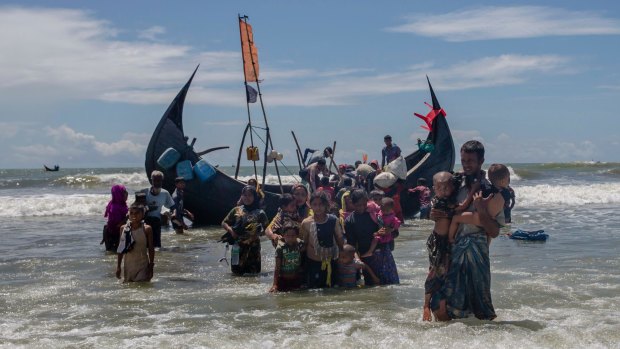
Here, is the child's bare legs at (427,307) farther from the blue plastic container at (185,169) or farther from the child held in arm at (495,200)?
the blue plastic container at (185,169)

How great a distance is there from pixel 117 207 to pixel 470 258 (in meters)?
7.36

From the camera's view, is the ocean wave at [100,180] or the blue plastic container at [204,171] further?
the ocean wave at [100,180]

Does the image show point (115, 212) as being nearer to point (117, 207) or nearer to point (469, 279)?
point (117, 207)

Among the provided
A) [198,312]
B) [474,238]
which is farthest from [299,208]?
[474,238]

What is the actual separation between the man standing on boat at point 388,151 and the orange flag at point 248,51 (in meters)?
4.23

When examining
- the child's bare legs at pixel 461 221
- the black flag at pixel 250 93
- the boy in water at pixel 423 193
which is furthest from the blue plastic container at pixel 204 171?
the child's bare legs at pixel 461 221

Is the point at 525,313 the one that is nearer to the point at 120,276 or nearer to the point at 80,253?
the point at 120,276

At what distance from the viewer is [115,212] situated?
11.7 metres

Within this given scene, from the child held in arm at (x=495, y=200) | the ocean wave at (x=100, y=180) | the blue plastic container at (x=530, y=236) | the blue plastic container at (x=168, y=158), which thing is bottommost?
the blue plastic container at (x=530, y=236)

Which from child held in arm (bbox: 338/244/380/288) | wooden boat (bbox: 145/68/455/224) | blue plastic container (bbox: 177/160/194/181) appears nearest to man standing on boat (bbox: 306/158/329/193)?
wooden boat (bbox: 145/68/455/224)

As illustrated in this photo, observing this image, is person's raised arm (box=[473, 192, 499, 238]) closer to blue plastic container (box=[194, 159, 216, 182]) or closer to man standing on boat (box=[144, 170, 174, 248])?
man standing on boat (box=[144, 170, 174, 248])

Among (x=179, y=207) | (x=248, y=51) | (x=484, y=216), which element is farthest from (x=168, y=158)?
(x=484, y=216)

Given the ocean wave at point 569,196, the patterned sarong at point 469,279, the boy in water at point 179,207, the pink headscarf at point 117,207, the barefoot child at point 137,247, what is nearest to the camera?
the patterned sarong at point 469,279

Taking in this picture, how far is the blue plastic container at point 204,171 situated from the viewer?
675 inches
